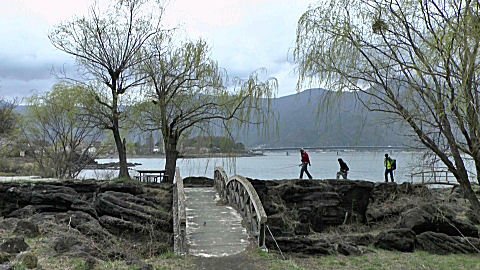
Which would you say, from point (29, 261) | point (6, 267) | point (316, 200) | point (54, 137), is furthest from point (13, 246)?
point (54, 137)

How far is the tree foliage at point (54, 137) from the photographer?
25.0 m

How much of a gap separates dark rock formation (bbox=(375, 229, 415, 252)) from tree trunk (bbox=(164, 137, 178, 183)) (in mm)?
9533

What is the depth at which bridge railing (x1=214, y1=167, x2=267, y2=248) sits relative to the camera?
995 centimetres

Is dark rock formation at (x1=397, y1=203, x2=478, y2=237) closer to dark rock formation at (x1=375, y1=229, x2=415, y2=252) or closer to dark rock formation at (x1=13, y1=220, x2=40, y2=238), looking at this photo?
dark rock formation at (x1=375, y1=229, x2=415, y2=252)

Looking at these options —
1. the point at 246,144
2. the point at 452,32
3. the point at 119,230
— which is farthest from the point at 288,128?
the point at 452,32

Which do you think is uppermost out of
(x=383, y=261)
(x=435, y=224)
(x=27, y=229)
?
(x=27, y=229)

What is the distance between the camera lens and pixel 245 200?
1211 cm

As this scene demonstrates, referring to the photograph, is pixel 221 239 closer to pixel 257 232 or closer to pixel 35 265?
pixel 257 232

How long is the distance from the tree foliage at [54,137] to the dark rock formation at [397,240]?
1746 centimetres

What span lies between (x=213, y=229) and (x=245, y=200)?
146 cm

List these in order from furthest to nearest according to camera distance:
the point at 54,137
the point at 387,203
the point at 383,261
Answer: the point at 54,137
the point at 387,203
the point at 383,261

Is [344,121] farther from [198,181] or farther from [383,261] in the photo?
[198,181]

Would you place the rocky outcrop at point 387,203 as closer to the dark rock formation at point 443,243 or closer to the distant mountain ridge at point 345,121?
the dark rock formation at point 443,243

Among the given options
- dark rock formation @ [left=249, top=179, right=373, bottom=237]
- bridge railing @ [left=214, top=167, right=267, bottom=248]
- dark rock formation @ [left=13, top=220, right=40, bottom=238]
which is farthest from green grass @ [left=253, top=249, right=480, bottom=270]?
dark rock formation @ [left=13, top=220, right=40, bottom=238]
